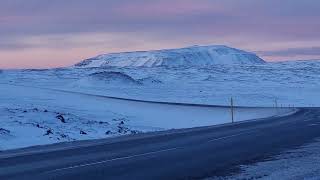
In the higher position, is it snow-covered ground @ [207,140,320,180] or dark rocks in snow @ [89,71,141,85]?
snow-covered ground @ [207,140,320,180]

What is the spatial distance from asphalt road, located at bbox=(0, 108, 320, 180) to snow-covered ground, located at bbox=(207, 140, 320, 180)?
16.3 inches

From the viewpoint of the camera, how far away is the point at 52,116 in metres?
32.8

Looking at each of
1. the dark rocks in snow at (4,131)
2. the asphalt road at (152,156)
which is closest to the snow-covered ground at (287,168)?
the asphalt road at (152,156)

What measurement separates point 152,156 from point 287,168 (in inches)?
156

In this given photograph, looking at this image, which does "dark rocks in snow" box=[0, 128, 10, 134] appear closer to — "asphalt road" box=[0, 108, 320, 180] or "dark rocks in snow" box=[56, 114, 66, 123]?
"asphalt road" box=[0, 108, 320, 180]

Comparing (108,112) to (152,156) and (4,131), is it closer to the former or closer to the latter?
(4,131)

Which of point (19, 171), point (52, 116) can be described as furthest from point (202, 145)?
point (52, 116)

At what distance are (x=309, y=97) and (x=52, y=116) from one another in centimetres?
6651

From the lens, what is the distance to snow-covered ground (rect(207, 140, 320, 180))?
13.3 metres

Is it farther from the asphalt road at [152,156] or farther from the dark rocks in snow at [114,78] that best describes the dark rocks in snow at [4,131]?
the dark rocks in snow at [114,78]

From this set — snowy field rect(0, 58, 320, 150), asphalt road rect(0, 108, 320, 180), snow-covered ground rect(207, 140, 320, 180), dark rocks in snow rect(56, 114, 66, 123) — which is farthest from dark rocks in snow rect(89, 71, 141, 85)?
snow-covered ground rect(207, 140, 320, 180)

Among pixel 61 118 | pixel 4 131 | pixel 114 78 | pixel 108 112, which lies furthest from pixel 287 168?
pixel 114 78

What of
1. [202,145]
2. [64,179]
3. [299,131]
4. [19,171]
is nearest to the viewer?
[64,179]

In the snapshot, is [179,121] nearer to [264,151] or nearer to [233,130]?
[233,130]
